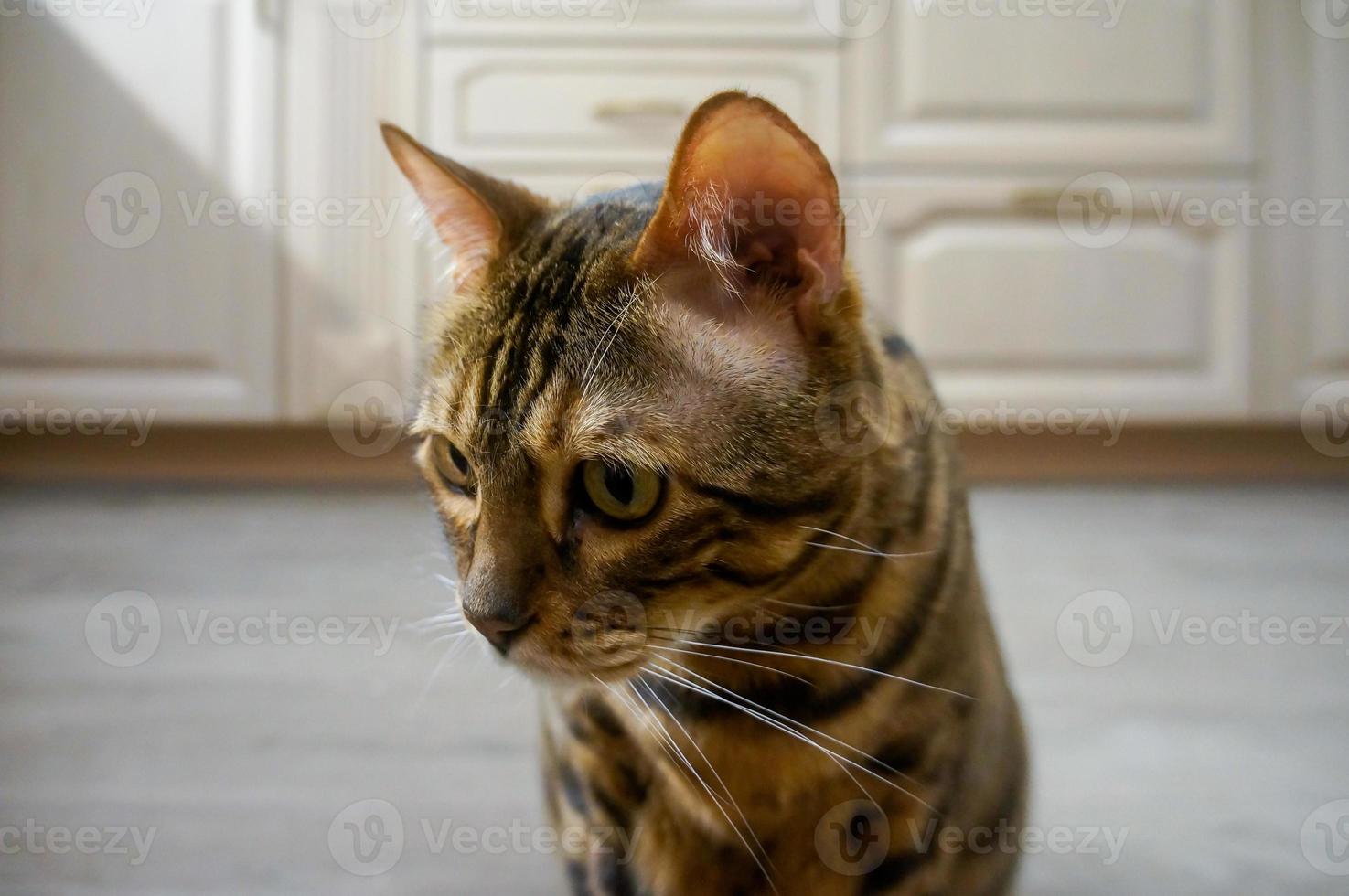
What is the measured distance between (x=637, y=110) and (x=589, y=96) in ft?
0.35

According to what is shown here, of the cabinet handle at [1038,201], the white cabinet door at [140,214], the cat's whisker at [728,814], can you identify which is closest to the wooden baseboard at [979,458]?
the white cabinet door at [140,214]

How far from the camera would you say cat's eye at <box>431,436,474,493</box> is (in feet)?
2.06

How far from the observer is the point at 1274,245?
2.03 metres

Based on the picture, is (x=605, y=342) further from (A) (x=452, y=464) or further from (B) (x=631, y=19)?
(B) (x=631, y=19)

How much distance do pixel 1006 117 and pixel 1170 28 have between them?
373mm

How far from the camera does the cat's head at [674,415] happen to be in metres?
0.54

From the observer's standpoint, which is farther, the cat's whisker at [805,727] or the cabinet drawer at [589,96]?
the cabinet drawer at [589,96]

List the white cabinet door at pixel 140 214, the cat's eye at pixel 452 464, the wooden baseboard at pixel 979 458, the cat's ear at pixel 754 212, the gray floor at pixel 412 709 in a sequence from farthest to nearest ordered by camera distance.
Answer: the wooden baseboard at pixel 979 458 → the white cabinet door at pixel 140 214 → the gray floor at pixel 412 709 → the cat's eye at pixel 452 464 → the cat's ear at pixel 754 212

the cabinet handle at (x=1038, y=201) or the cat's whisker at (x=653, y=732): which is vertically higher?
the cabinet handle at (x=1038, y=201)

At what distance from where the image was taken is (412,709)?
113 centimetres

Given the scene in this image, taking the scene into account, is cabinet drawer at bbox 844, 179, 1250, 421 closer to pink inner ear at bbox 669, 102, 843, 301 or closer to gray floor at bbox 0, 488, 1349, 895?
gray floor at bbox 0, 488, 1349, 895

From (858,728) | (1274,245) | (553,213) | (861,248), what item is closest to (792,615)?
(858,728)

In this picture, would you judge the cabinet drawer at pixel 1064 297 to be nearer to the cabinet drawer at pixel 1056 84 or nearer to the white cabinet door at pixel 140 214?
the cabinet drawer at pixel 1056 84

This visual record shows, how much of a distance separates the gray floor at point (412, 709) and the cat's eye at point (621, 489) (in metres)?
0.23
